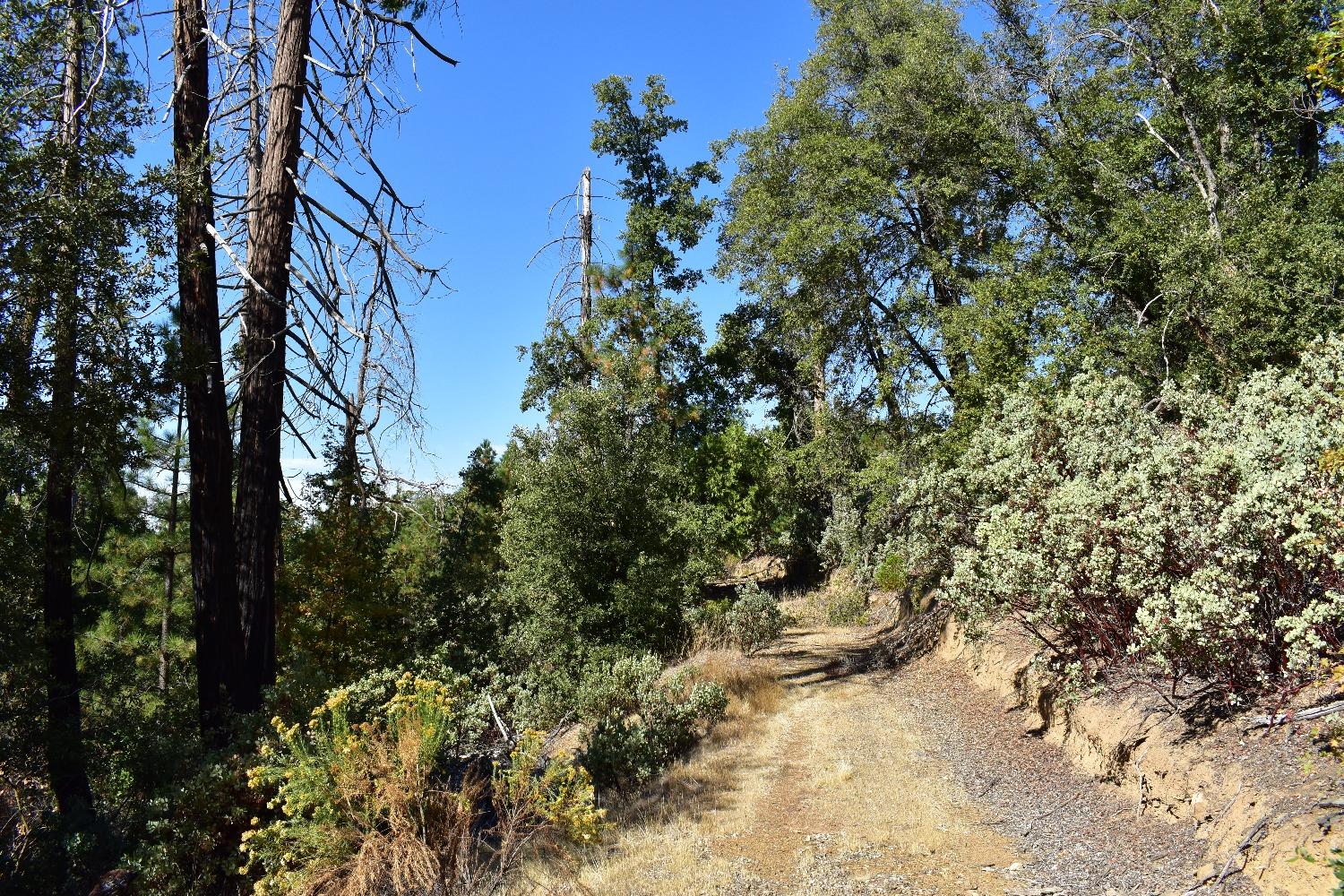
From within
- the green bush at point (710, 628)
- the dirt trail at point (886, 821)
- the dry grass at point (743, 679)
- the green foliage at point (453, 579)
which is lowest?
the dirt trail at point (886, 821)

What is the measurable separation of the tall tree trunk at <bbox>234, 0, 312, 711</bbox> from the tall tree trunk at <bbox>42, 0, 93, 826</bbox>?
1.33 meters

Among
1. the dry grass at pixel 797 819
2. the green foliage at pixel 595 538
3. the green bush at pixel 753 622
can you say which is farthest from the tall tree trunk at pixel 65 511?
the green bush at pixel 753 622

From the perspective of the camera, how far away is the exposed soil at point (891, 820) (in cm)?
530

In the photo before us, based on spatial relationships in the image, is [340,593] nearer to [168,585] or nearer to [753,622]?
[168,585]

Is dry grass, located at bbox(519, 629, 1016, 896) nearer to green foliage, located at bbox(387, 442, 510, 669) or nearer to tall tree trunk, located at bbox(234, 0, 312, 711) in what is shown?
tall tree trunk, located at bbox(234, 0, 312, 711)

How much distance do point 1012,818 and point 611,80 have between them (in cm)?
2030

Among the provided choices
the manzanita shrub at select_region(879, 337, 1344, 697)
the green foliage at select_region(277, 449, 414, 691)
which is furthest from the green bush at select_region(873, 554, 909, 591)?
the green foliage at select_region(277, 449, 414, 691)

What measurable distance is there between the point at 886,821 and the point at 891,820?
5 centimetres

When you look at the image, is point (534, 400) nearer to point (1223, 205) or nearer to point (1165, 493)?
Result: point (1223, 205)

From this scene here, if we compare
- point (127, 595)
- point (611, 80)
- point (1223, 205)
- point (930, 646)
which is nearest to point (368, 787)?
point (930, 646)

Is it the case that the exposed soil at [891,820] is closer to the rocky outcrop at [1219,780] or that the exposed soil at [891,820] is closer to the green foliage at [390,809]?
the rocky outcrop at [1219,780]

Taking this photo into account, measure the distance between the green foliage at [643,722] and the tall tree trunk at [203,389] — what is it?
3594 millimetres

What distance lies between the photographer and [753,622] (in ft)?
44.9

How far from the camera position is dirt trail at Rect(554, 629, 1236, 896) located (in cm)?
532
